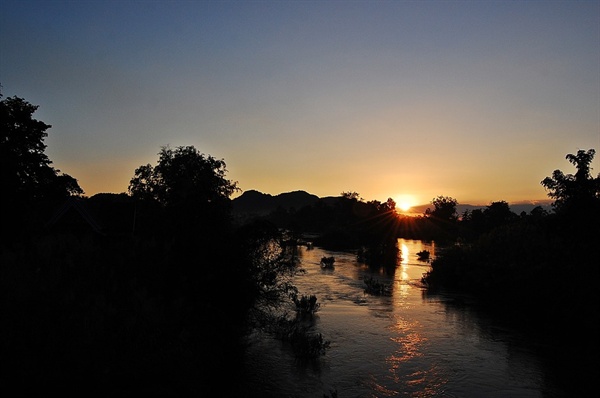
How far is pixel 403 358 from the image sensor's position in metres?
22.3

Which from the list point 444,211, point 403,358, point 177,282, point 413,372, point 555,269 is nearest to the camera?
point 177,282

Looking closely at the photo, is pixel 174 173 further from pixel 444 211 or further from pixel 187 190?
pixel 444 211

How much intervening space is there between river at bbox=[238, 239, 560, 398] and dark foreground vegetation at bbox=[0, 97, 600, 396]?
1.31 metres

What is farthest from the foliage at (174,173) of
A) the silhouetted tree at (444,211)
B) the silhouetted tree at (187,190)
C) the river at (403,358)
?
the silhouetted tree at (444,211)

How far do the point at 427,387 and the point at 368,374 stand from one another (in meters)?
2.71

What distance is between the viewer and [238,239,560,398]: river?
18453 mm

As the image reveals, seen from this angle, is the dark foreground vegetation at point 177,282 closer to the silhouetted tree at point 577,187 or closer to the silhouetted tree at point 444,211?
the silhouetted tree at point 577,187

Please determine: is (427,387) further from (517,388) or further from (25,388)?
(25,388)

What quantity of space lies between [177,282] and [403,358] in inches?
486

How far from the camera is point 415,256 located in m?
77.4

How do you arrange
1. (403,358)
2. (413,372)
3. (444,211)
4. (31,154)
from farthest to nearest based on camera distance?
1. (444,211)
2. (31,154)
3. (403,358)
4. (413,372)

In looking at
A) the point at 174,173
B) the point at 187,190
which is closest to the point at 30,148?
the point at 174,173

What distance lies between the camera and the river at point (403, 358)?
727 inches

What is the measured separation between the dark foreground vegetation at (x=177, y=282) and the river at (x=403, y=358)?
1.31 metres
